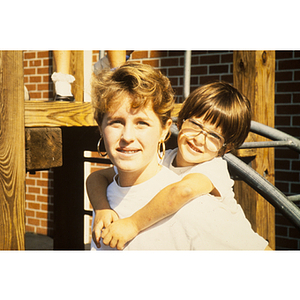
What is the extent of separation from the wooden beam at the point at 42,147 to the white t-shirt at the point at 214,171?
446 mm

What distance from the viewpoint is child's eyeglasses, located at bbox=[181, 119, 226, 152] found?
1.17 m

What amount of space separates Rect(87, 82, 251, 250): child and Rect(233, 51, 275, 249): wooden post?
0.37m

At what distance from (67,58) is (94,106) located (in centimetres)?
48

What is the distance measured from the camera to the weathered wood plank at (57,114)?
126 centimetres

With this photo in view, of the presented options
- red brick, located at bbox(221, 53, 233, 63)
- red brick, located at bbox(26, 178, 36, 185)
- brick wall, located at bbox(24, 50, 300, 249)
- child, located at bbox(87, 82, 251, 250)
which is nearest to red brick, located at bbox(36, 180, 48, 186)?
red brick, located at bbox(26, 178, 36, 185)

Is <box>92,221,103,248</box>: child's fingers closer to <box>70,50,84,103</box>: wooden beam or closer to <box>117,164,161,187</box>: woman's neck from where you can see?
<box>117,164,161,187</box>: woman's neck

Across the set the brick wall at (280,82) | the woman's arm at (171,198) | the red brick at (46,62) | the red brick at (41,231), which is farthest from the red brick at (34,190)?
the woman's arm at (171,198)

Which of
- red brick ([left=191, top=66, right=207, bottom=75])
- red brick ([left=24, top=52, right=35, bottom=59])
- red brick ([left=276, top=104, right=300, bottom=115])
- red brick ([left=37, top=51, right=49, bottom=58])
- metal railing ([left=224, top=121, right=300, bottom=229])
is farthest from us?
red brick ([left=24, top=52, right=35, bottom=59])

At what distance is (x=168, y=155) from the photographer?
124cm

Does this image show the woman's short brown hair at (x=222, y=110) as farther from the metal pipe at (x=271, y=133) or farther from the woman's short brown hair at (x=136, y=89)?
the metal pipe at (x=271, y=133)

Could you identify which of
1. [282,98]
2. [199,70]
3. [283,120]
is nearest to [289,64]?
[282,98]

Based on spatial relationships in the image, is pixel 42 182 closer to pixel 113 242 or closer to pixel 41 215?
pixel 41 215

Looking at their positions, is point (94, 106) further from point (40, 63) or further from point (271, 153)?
point (40, 63)

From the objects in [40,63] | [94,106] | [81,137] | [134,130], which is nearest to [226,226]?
→ [134,130]
